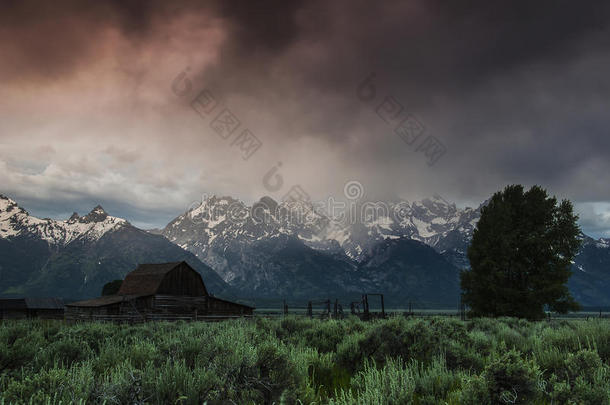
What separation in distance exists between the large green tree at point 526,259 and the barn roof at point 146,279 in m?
34.0

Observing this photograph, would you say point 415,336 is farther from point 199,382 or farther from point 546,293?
point 546,293

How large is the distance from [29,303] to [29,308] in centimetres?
133

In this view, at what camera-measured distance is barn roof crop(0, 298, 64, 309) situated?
6485 centimetres

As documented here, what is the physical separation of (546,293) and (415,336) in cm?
2567

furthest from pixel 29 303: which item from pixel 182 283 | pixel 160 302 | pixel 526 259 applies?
pixel 526 259

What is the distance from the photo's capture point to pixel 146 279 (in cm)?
4709

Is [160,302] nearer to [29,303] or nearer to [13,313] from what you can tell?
[13,313]

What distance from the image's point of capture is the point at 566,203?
30625mm

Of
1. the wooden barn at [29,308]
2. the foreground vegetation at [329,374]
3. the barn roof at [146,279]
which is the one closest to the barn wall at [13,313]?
the wooden barn at [29,308]

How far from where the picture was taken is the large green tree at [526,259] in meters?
29.2

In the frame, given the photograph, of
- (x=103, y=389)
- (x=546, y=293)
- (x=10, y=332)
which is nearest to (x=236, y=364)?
(x=103, y=389)

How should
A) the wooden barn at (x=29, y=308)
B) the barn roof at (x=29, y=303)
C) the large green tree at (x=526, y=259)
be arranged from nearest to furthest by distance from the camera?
the large green tree at (x=526, y=259)
the wooden barn at (x=29, y=308)
the barn roof at (x=29, y=303)

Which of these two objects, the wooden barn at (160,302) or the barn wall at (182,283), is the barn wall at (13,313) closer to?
the wooden barn at (160,302)

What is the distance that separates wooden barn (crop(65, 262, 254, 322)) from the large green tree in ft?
102
